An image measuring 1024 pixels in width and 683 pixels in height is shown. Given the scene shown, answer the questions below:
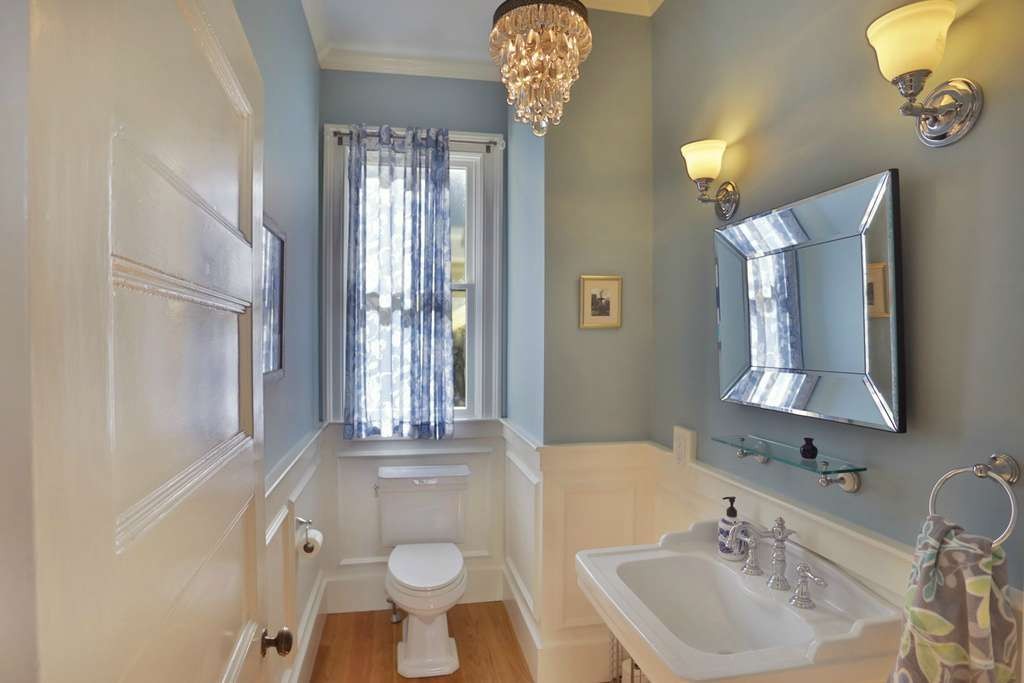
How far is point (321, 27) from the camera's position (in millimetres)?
2535

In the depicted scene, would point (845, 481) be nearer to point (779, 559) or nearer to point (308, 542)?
point (779, 559)

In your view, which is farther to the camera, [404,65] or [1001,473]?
[404,65]

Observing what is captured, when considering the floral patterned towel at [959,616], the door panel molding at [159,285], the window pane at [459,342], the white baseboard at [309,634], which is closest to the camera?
the door panel molding at [159,285]

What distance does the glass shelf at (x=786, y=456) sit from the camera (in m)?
1.29

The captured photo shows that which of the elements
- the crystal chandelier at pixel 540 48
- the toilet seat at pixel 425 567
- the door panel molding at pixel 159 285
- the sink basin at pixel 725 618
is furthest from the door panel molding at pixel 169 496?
the toilet seat at pixel 425 567

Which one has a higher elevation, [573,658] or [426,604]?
[426,604]

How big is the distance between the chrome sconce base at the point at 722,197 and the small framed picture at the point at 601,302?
519mm

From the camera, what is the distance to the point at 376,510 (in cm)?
286

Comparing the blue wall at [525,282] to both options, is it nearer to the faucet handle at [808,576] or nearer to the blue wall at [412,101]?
the blue wall at [412,101]

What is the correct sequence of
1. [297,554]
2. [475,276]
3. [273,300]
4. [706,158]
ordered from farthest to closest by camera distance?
1. [475,276]
2. [297,554]
3. [273,300]
4. [706,158]

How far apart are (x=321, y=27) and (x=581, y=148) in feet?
4.62

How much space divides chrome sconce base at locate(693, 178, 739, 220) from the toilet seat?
5.97 ft

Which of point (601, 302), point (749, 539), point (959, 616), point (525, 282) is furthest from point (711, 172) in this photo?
point (959, 616)

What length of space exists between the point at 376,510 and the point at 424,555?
1.53 feet
